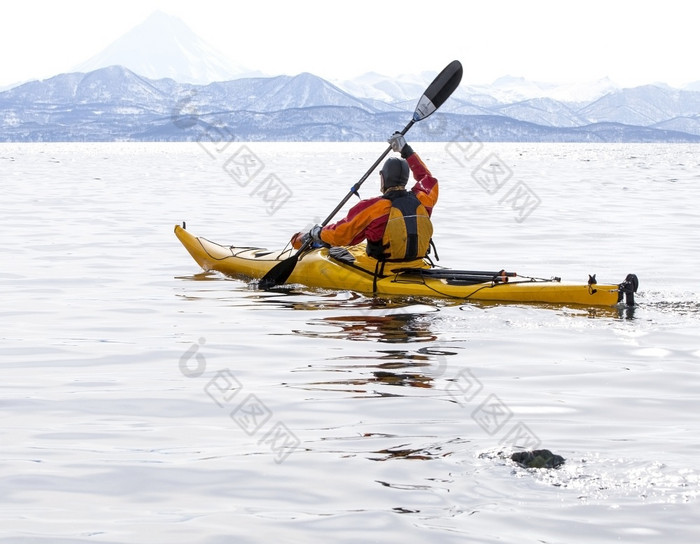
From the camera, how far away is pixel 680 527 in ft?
13.7

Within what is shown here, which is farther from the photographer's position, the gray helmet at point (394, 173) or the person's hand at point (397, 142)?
the person's hand at point (397, 142)

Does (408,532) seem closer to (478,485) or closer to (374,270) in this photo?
(478,485)

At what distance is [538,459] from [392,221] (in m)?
5.61

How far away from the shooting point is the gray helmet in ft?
33.7

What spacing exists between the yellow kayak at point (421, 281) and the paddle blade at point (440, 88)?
232 centimetres

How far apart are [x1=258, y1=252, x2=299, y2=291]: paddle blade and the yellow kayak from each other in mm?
73

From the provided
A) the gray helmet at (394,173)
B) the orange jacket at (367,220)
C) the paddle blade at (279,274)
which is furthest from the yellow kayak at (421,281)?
the gray helmet at (394,173)

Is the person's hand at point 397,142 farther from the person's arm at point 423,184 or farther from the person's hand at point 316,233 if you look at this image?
the person's hand at point 316,233

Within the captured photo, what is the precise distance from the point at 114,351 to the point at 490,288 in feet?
13.0

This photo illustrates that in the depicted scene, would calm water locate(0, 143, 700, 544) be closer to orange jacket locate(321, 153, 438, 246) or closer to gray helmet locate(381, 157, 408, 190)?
orange jacket locate(321, 153, 438, 246)

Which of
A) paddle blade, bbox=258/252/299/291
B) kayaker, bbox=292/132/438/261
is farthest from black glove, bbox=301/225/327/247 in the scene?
kayaker, bbox=292/132/438/261

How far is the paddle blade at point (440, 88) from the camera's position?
12727mm

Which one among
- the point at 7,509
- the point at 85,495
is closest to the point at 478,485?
the point at 85,495

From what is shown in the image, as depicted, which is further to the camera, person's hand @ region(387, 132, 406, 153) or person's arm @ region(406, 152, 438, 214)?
person's hand @ region(387, 132, 406, 153)
